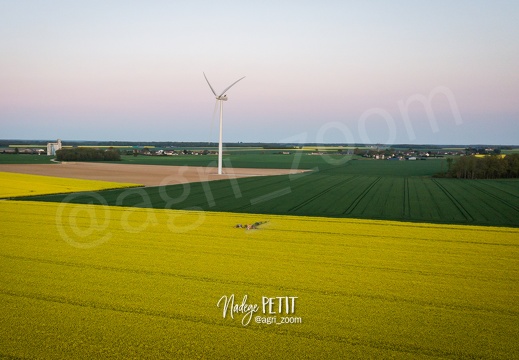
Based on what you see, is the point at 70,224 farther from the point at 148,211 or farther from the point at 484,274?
the point at 484,274

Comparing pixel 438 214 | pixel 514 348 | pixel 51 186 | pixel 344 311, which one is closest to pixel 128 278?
pixel 344 311

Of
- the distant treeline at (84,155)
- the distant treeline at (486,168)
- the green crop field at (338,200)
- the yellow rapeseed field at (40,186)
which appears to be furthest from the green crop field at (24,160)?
the distant treeline at (486,168)

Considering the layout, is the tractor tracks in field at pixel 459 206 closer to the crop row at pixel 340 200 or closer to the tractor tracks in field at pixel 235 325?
the crop row at pixel 340 200
